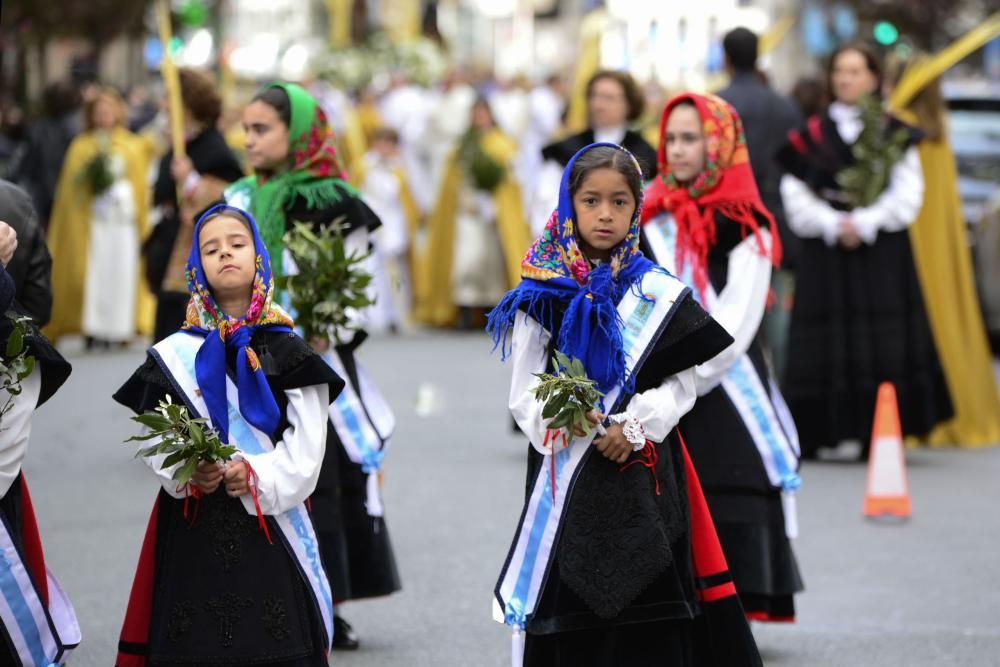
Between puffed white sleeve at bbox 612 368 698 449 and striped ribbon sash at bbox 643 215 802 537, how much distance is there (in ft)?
3.94

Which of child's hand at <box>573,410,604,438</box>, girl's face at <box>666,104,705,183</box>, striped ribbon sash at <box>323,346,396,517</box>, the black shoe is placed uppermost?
girl's face at <box>666,104,705,183</box>

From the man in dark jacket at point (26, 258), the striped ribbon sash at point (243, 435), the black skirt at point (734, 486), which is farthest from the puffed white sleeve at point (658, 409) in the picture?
the man in dark jacket at point (26, 258)

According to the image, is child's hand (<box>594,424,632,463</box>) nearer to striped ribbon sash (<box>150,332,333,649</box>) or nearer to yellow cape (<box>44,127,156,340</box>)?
striped ribbon sash (<box>150,332,333,649</box>)

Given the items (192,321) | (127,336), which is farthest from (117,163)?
(192,321)

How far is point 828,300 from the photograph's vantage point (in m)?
11.3

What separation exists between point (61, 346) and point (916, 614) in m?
11.6

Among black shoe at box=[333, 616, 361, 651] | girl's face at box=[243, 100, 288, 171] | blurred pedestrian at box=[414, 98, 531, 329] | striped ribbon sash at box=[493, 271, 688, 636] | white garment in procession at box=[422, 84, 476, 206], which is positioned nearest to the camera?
striped ribbon sash at box=[493, 271, 688, 636]

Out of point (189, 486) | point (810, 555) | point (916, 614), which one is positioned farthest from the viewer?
point (810, 555)

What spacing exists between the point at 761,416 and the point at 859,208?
453 cm

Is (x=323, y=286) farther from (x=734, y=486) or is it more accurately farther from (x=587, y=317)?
(x=587, y=317)

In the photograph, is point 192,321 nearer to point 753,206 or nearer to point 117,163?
point 753,206

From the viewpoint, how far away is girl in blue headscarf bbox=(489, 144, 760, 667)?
5.35 meters

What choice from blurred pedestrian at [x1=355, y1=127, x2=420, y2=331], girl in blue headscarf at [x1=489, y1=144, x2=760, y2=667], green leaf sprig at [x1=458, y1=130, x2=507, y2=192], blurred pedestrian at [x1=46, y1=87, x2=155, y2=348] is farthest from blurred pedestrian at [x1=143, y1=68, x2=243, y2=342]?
blurred pedestrian at [x1=355, y1=127, x2=420, y2=331]

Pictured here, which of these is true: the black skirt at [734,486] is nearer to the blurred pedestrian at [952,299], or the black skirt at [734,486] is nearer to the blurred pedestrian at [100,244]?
the blurred pedestrian at [952,299]
